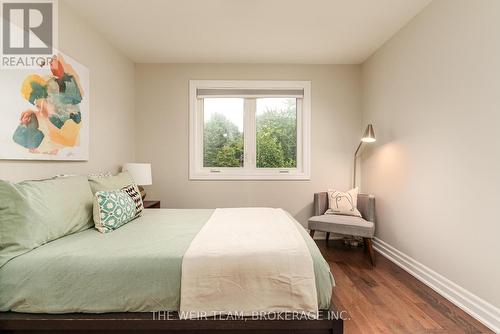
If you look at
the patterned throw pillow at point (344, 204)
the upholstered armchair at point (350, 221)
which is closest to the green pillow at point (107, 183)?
the upholstered armchair at point (350, 221)

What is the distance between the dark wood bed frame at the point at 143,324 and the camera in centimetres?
140

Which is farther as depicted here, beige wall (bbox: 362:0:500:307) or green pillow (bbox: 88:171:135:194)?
green pillow (bbox: 88:171:135:194)

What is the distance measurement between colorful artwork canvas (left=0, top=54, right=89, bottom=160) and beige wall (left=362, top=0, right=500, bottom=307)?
3.21m

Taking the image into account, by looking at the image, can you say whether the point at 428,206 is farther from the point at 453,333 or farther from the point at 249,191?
the point at 249,191

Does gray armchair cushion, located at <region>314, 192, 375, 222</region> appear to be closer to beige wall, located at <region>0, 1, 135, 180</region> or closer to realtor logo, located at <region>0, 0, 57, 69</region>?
beige wall, located at <region>0, 1, 135, 180</region>

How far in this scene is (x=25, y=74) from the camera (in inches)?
79.7

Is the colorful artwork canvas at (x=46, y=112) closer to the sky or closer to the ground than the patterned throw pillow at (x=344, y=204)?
closer to the sky

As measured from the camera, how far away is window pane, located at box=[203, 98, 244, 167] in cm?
396

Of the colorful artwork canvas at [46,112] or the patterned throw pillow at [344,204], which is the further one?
the patterned throw pillow at [344,204]

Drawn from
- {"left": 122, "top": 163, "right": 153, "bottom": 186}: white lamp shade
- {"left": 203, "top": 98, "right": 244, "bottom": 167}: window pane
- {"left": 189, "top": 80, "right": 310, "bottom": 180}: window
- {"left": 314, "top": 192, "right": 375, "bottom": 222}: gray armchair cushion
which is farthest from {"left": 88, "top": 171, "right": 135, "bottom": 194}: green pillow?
{"left": 314, "top": 192, "right": 375, "bottom": 222}: gray armchair cushion

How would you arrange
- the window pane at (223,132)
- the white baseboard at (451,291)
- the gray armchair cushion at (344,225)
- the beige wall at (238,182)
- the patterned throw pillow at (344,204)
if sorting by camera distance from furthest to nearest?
the window pane at (223,132)
the beige wall at (238,182)
the patterned throw pillow at (344,204)
the gray armchair cushion at (344,225)
the white baseboard at (451,291)

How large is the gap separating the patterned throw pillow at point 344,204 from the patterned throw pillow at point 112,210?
89.5 inches

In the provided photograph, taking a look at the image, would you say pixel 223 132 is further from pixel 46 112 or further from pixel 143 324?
pixel 143 324

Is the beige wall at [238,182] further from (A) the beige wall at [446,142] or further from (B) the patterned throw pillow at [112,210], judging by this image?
(B) the patterned throw pillow at [112,210]
